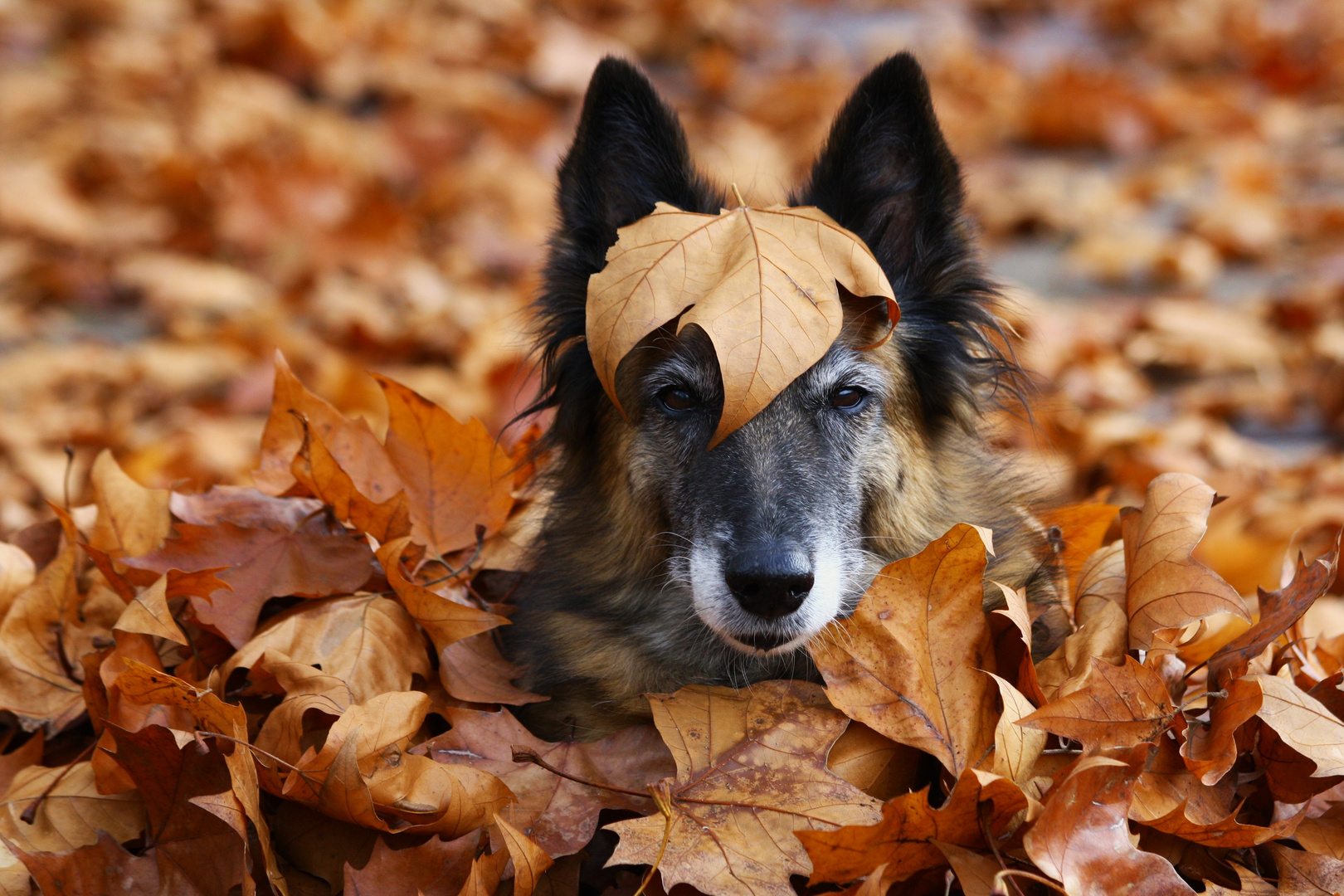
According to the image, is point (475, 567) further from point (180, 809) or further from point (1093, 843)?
point (1093, 843)

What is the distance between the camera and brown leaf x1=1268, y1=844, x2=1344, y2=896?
2.42 meters

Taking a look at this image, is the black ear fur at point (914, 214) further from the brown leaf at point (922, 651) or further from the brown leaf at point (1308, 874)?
the brown leaf at point (1308, 874)

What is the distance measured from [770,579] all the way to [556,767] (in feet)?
2.21

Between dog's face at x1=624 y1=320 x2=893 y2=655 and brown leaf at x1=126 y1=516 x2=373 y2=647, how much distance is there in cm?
84

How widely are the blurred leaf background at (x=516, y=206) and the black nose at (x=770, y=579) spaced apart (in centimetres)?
131

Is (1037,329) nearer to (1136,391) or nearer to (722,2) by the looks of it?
(1136,391)

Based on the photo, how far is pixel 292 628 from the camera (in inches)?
115

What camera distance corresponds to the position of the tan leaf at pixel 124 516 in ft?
10.8

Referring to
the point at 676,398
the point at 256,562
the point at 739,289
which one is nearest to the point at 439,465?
the point at 256,562

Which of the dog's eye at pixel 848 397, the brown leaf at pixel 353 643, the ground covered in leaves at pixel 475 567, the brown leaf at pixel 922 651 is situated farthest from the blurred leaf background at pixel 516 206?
the brown leaf at pixel 922 651

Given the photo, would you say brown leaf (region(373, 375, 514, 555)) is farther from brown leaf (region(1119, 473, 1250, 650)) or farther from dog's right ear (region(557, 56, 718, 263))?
brown leaf (region(1119, 473, 1250, 650))

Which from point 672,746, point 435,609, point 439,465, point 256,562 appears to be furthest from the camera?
point 439,465

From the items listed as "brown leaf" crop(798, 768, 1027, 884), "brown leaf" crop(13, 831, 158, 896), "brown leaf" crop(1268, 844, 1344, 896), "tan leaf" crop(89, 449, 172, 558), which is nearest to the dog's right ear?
"tan leaf" crop(89, 449, 172, 558)

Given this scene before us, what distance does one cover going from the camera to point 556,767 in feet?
9.02
